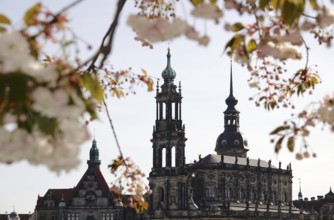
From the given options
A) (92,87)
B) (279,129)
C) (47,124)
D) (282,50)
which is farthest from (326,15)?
(47,124)

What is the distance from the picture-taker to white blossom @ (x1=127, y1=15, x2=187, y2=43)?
404cm

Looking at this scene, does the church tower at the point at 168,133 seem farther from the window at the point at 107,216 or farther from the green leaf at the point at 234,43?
the green leaf at the point at 234,43

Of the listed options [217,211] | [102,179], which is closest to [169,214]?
[217,211]

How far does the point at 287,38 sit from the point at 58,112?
212 cm

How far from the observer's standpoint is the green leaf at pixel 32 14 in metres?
3.98

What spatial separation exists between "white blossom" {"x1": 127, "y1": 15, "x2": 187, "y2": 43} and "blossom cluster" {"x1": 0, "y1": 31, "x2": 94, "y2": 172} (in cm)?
69

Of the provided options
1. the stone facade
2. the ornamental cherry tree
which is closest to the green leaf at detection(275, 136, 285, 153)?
the ornamental cherry tree

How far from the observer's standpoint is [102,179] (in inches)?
3430

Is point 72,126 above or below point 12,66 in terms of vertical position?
A: below

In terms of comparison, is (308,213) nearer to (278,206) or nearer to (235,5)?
(278,206)

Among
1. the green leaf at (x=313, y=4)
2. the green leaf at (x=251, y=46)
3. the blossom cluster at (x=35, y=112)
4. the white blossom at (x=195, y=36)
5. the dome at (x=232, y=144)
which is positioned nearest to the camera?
the blossom cluster at (x=35, y=112)

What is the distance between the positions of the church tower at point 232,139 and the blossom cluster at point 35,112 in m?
87.3

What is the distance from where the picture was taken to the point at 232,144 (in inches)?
3585

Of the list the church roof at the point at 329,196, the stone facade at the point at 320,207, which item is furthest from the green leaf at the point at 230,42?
the church roof at the point at 329,196
